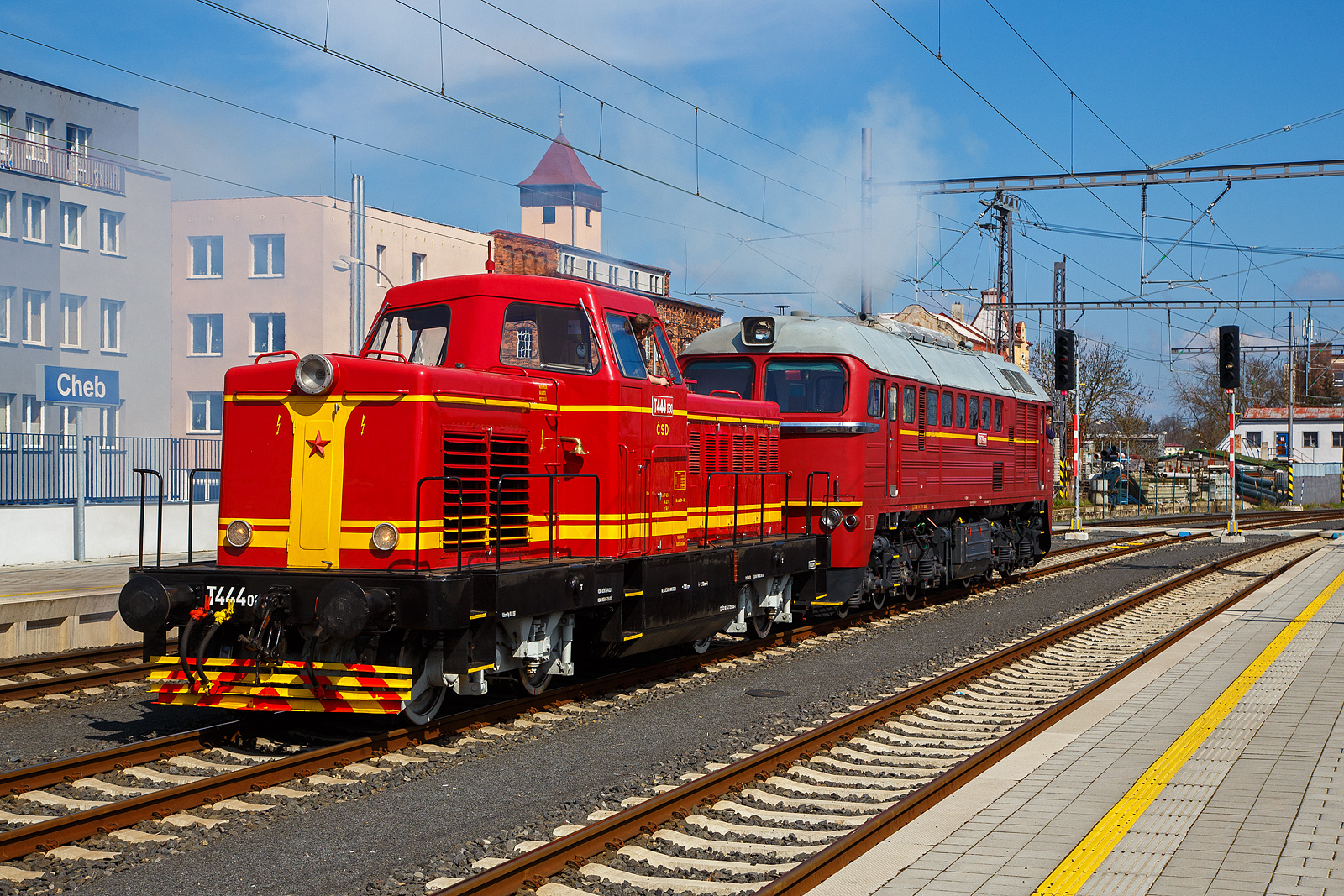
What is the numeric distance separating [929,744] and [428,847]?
13.1 feet

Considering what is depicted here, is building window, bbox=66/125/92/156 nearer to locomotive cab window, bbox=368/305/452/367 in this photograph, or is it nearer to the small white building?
locomotive cab window, bbox=368/305/452/367

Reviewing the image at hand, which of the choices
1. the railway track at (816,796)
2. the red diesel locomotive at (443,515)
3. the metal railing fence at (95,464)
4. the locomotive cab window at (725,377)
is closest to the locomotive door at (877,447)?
the locomotive cab window at (725,377)

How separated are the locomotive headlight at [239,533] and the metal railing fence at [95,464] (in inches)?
479

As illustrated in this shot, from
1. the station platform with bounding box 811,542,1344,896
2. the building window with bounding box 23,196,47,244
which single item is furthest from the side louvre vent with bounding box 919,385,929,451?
the building window with bounding box 23,196,47,244

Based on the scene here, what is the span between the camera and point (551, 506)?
28.3 feet

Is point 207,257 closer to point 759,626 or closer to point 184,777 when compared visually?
point 759,626

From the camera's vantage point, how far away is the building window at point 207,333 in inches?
1554

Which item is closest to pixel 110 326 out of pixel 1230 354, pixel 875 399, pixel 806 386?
pixel 806 386

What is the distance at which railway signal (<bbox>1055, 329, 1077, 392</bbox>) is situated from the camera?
26891 millimetres

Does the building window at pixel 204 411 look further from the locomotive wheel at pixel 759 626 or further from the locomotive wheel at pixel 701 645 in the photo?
the locomotive wheel at pixel 701 645

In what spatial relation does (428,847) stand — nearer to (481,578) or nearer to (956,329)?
(481,578)

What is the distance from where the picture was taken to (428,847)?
580cm

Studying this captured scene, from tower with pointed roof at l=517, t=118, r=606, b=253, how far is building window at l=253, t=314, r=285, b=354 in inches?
1453

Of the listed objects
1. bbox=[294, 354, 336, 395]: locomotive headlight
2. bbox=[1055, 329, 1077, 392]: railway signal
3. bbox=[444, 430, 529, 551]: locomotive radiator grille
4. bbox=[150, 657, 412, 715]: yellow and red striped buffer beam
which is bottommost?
bbox=[150, 657, 412, 715]: yellow and red striped buffer beam
